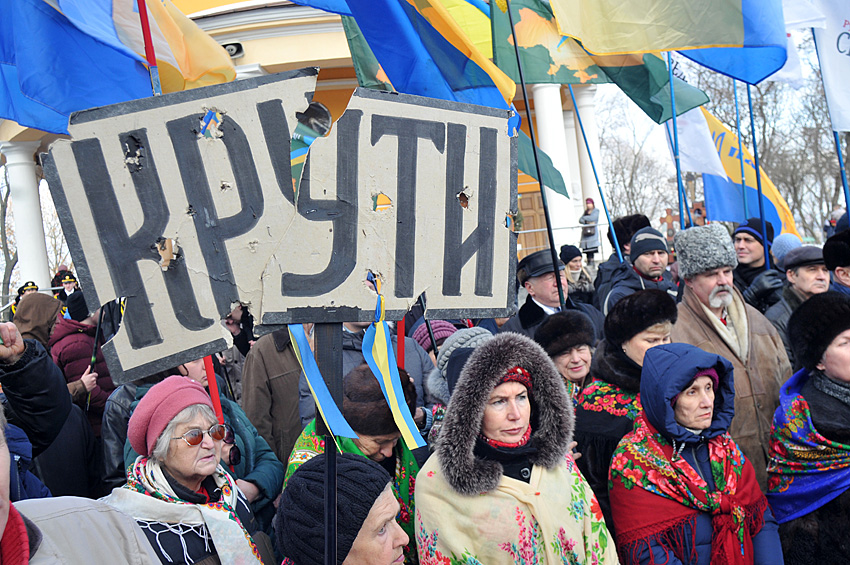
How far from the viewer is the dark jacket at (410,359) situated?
14.1 ft

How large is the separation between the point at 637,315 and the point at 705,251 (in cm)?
87

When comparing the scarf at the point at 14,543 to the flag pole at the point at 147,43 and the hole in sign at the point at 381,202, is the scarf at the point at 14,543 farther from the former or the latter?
the flag pole at the point at 147,43

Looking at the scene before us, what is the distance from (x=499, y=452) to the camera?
2.81 meters

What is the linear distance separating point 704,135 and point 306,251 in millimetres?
6921

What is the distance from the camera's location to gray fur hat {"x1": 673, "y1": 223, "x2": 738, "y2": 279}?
4.27 metres

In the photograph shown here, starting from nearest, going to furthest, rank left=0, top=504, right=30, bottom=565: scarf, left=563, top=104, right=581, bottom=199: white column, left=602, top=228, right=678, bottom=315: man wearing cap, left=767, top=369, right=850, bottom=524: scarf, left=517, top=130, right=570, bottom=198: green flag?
1. left=0, top=504, right=30, bottom=565: scarf
2. left=767, top=369, right=850, bottom=524: scarf
3. left=602, top=228, right=678, bottom=315: man wearing cap
4. left=517, top=130, right=570, bottom=198: green flag
5. left=563, top=104, right=581, bottom=199: white column

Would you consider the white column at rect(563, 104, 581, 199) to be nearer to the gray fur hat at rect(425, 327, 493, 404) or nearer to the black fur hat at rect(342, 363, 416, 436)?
the gray fur hat at rect(425, 327, 493, 404)

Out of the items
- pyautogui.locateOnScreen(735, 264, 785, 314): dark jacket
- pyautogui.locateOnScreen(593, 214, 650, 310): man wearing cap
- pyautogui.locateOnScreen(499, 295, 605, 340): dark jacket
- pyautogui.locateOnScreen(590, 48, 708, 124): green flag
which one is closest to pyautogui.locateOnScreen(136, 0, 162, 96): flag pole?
pyautogui.locateOnScreen(499, 295, 605, 340): dark jacket

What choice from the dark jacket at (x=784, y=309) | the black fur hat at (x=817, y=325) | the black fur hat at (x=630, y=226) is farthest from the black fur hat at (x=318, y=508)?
the black fur hat at (x=630, y=226)

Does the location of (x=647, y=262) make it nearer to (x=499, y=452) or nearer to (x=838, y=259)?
(x=838, y=259)

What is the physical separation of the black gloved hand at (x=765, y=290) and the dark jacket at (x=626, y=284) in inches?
22.1

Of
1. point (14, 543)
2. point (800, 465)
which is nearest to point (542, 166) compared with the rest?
point (800, 465)

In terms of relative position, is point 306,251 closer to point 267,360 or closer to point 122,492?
point 122,492

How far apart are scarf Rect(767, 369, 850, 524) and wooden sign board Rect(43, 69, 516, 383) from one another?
2029 millimetres
